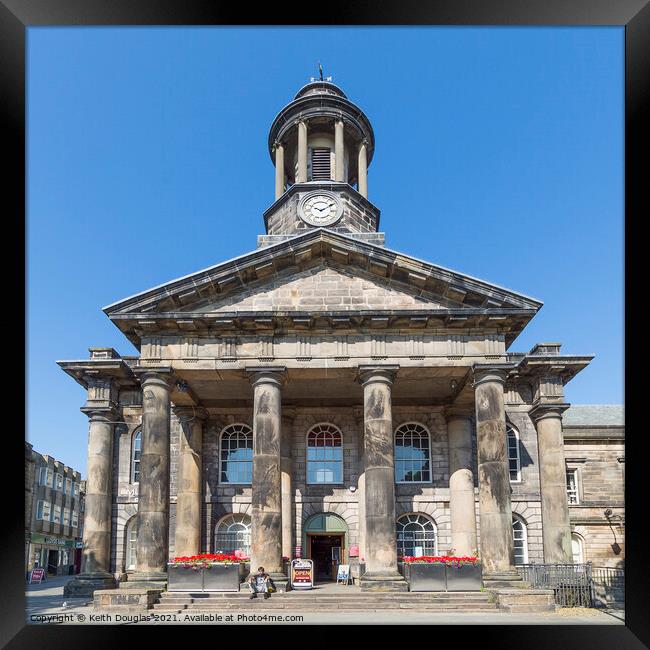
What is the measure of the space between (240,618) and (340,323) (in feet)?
31.6

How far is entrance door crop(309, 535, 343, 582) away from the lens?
1081 inches

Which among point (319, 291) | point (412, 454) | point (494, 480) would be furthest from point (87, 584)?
point (494, 480)

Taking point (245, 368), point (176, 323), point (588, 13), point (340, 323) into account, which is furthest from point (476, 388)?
point (588, 13)

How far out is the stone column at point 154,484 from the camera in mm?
21125

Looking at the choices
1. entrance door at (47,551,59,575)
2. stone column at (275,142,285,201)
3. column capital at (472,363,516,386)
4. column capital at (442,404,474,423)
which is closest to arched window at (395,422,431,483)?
column capital at (442,404,474,423)

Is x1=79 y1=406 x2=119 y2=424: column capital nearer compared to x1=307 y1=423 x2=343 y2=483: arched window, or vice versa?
x1=79 y1=406 x2=119 y2=424: column capital

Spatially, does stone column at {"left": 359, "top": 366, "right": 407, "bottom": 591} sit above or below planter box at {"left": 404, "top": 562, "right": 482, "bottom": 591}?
above

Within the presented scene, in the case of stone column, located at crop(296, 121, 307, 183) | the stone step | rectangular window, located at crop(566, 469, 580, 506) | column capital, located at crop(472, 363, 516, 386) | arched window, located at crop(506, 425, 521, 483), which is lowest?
the stone step

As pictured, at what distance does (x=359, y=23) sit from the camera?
26.1ft

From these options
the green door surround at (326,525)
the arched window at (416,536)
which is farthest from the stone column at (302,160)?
the arched window at (416,536)

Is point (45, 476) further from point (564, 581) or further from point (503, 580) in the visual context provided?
point (503, 580)

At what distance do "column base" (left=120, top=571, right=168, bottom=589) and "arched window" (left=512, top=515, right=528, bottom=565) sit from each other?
14.1 meters

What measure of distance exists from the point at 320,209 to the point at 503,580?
58.3 ft

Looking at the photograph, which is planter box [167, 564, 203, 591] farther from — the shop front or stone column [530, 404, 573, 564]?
the shop front
